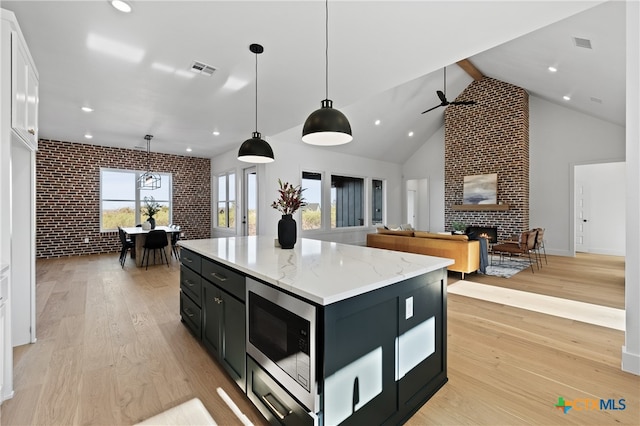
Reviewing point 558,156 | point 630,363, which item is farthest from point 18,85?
point 558,156

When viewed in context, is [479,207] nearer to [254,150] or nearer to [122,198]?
[254,150]

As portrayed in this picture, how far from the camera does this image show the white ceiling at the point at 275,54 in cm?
235

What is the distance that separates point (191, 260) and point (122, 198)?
21.8 feet

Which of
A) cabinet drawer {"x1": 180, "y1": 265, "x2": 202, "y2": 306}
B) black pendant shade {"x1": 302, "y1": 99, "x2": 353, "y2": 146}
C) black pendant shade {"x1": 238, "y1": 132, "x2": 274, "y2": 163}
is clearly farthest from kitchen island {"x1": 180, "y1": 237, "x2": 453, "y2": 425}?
black pendant shade {"x1": 238, "y1": 132, "x2": 274, "y2": 163}

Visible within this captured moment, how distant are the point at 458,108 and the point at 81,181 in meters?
10.4

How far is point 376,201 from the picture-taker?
9.55m

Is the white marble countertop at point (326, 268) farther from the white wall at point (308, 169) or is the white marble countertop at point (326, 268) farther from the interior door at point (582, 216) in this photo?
the interior door at point (582, 216)

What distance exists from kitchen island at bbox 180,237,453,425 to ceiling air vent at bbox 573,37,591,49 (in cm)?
419

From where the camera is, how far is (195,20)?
2.48m

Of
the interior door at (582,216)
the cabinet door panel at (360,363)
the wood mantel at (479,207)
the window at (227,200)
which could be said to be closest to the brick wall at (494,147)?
the wood mantel at (479,207)

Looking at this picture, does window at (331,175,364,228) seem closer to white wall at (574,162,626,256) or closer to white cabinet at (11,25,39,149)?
white wall at (574,162,626,256)

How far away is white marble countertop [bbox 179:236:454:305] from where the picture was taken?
1.29 metres

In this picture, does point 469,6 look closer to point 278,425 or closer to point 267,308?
point 267,308

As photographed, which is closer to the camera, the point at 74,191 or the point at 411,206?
the point at 74,191
